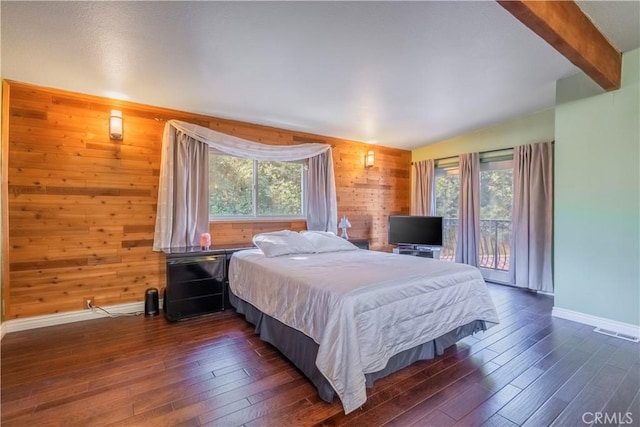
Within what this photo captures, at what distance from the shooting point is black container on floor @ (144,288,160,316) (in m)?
3.28

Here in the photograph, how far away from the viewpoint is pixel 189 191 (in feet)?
11.8

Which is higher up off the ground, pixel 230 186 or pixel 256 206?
pixel 230 186

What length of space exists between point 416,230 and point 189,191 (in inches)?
141

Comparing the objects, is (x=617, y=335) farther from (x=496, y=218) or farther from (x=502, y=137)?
(x=502, y=137)

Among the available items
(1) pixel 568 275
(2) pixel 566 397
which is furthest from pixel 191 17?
(1) pixel 568 275

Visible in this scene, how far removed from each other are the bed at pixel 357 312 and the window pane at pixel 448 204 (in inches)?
115

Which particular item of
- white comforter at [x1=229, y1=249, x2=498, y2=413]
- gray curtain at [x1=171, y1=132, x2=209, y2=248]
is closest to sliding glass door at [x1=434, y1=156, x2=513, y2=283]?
white comforter at [x1=229, y1=249, x2=498, y2=413]

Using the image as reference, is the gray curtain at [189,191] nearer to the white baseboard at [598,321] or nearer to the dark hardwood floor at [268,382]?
the dark hardwood floor at [268,382]

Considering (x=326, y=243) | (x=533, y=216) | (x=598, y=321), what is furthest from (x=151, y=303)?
(x=533, y=216)

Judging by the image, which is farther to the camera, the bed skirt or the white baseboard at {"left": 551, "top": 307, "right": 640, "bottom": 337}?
the white baseboard at {"left": 551, "top": 307, "right": 640, "bottom": 337}

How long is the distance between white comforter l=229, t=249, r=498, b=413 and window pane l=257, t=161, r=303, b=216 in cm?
147

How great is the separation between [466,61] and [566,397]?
8.90 feet

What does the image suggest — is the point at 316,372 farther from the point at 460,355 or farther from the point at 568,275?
the point at 568,275

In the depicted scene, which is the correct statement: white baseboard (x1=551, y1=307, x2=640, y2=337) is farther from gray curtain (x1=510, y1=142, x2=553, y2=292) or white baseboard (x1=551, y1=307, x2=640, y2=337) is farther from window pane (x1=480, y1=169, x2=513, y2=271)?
window pane (x1=480, y1=169, x2=513, y2=271)
